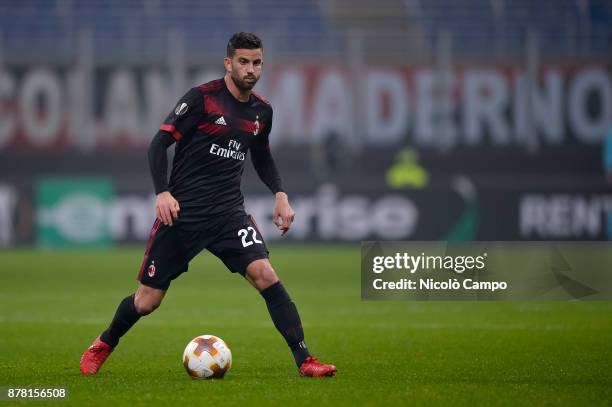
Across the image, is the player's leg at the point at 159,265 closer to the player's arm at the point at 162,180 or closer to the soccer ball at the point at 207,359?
the player's arm at the point at 162,180

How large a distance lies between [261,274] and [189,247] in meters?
0.47

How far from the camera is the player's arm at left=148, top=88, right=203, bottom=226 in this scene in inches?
256

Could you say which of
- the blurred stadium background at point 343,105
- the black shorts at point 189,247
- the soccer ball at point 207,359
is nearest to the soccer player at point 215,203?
the black shorts at point 189,247

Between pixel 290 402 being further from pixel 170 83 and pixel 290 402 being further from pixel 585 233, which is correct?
pixel 170 83

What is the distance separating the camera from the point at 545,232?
66.3ft

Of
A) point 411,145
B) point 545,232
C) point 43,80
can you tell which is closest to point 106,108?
point 43,80

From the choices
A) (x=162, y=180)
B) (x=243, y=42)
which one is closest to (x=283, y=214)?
(x=162, y=180)

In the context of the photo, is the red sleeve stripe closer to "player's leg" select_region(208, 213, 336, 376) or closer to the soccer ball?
"player's leg" select_region(208, 213, 336, 376)

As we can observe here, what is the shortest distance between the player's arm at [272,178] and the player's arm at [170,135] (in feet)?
1.80

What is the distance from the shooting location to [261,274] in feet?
22.0

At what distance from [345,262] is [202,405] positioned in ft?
42.5

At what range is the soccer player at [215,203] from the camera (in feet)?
21.8

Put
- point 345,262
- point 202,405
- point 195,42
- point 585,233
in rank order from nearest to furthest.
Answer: point 202,405, point 345,262, point 585,233, point 195,42

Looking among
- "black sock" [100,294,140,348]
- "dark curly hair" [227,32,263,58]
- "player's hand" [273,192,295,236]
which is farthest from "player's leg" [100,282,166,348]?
"dark curly hair" [227,32,263,58]
